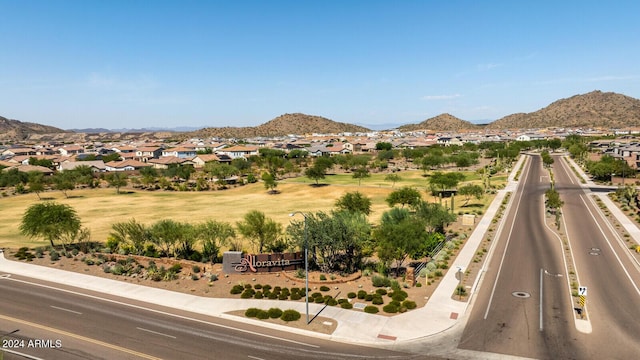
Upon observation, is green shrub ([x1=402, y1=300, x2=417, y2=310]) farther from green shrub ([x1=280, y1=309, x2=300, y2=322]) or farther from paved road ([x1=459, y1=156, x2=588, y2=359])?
green shrub ([x1=280, y1=309, x2=300, y2=322])

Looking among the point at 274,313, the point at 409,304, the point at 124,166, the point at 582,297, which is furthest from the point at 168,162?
the point at 582,297

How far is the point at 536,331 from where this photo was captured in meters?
28.8

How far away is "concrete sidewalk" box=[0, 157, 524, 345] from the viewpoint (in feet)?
95.0

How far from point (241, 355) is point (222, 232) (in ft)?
81.4

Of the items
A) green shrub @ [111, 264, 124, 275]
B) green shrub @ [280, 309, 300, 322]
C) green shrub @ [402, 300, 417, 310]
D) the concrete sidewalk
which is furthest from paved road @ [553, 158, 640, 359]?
Answer: green shrub @ [111, 264, 124, 275]

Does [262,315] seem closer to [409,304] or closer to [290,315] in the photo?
[290,315]

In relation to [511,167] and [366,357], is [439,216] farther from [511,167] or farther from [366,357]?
A: [511,167]

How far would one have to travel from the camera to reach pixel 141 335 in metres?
29.2

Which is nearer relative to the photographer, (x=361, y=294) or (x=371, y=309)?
(x=371, y=309)

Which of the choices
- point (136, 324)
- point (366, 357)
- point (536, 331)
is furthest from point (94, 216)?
point (536, 331)

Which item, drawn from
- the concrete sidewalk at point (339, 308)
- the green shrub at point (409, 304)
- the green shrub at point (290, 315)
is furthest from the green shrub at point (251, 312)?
the green shrub at point (409, 304)

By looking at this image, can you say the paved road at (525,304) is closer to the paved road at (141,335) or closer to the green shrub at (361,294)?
the paved road at (141,335)

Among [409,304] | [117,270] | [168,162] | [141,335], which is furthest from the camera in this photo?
[168,162]

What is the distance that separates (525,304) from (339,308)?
52.4ft
